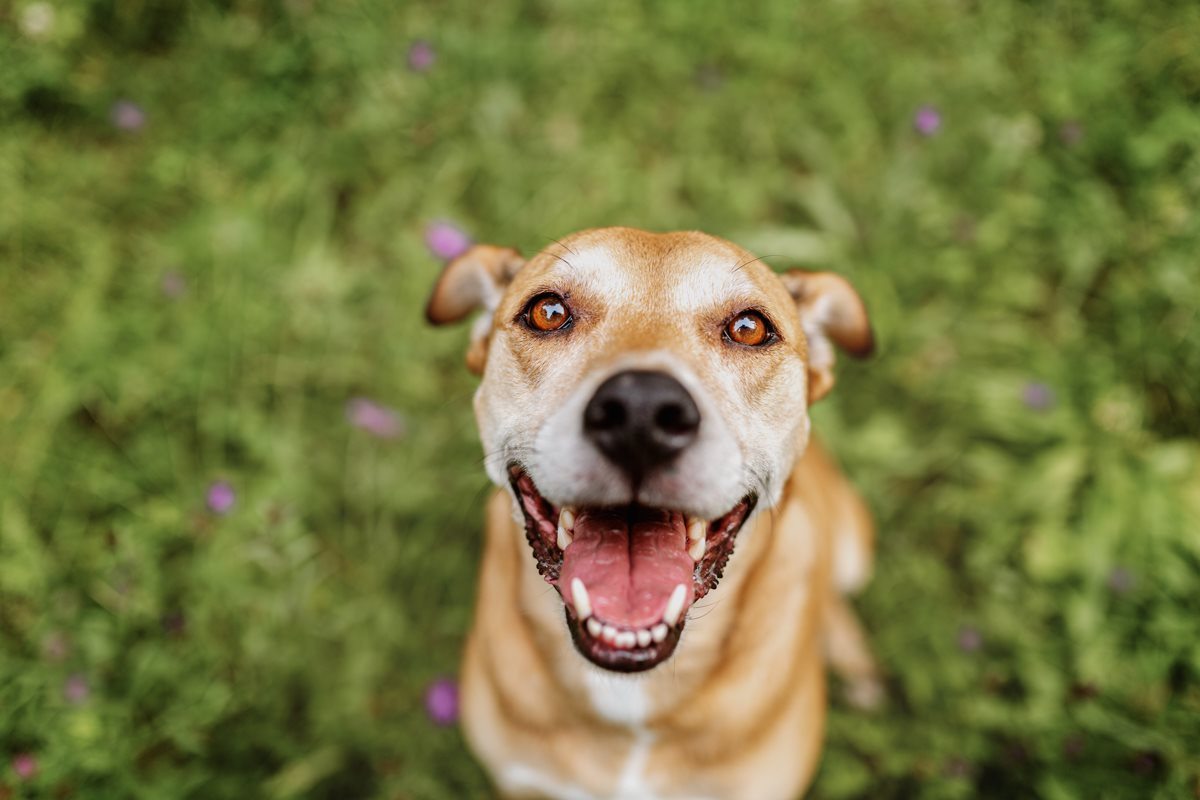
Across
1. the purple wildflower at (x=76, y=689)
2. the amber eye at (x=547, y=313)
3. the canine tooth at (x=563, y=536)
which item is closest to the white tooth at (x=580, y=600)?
the canine tooth at (x=563, y=536)

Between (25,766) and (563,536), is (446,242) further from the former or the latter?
(25,766)

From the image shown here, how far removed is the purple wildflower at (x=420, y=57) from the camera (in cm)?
430

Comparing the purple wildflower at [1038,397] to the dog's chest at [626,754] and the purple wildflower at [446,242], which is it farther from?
the purple wildflower at [446,242]

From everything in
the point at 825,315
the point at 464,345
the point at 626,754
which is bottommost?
the point at 626,754

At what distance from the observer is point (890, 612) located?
155 inches

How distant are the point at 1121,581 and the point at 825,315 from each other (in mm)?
2160

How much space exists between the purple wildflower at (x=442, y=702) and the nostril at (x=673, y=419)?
2225mm

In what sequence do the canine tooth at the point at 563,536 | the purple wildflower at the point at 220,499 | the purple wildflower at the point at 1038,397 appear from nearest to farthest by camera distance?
the canine tooth at the point at 563,536
the purple wildflower at the point at 220,499
the purple wildflower at the point at 1038,397

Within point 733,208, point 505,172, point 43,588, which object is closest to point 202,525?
point 43,588

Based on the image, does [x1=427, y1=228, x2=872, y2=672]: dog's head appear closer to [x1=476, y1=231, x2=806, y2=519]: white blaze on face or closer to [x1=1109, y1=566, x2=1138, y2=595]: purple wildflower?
[x1=476, y1=231, x2=806, y2=519]: white blaze on face

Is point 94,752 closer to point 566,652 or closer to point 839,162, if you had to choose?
point 566,652

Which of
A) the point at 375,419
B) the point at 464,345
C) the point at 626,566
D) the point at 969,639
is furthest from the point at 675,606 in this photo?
the point at 464,345

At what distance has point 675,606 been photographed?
2.05 m

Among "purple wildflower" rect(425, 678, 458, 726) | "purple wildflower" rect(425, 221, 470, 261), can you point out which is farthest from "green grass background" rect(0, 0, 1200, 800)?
"purple wildflower" rect(425, 221, 470, 261)
